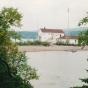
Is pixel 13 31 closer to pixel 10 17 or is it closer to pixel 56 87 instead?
pixel 10 17

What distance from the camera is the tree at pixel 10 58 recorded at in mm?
11531

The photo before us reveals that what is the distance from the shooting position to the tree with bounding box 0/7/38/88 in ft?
37.8

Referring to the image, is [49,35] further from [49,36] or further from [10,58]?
[10,58]

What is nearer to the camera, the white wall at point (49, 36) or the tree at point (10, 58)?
the tree at point (10, 58)

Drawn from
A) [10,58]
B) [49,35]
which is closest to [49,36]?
[49,35]

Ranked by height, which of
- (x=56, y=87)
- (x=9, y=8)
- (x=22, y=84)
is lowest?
(x=56, y=87)

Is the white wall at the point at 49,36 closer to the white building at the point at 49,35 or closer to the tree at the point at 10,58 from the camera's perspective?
the white building at the point at 49,35

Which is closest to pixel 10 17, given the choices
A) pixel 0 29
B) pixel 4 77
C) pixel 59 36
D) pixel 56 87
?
pixel 0 29

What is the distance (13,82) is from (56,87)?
21.1m

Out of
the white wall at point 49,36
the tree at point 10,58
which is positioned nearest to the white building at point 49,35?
the white wall at point 49,36

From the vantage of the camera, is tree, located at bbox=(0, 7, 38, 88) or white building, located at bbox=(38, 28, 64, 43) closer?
tree, located at bbox=(0, 7, 38, 88)

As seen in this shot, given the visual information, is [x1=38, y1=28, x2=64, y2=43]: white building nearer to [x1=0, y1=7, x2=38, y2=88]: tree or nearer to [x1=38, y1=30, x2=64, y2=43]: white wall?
[x1=38, y1=30, x2=64, y2=43]: white wall

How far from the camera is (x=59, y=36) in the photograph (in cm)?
14025

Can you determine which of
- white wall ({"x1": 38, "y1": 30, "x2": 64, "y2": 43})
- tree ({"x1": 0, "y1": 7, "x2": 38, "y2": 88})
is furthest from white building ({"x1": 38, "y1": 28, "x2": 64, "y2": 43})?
tree ({"x1": 0, "y1": 7, "x2": 38, "y2": 88})
